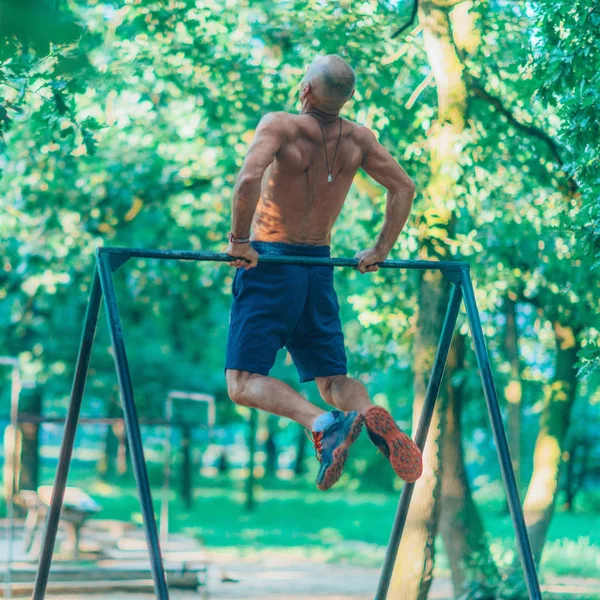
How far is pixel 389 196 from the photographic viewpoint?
15.4 feet

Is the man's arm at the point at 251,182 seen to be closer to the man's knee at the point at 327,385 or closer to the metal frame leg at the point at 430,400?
the man's knee at the point at 327,385

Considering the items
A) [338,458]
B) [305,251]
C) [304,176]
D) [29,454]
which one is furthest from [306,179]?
[29,454]

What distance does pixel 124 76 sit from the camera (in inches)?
401

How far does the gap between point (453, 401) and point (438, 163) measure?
2.88m

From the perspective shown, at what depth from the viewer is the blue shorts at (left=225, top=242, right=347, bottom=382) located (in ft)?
14.2

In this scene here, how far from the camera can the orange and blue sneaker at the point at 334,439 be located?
12.7 feet

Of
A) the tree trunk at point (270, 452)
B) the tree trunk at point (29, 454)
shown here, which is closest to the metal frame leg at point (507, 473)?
the tree trunk at point (29, 454)

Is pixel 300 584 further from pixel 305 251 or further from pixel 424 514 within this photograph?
pixel 305 251

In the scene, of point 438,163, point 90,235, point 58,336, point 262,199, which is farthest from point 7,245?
point 262,199

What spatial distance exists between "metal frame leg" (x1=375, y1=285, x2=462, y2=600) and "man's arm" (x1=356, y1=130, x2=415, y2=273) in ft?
1.31

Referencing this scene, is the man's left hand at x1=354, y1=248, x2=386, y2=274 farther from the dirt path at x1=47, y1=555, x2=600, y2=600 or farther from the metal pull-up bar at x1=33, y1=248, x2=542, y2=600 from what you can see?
the dirt path at x1=47, y1=555, x2=600, y2=600

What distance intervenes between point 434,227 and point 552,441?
12.2 feet

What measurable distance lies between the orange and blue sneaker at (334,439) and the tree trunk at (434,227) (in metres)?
4.46

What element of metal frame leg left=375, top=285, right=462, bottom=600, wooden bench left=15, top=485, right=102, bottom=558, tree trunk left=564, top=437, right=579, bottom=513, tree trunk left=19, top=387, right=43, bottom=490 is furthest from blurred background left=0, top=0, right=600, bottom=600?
tree trunk left=564, top=437, right=579, bottom=513
